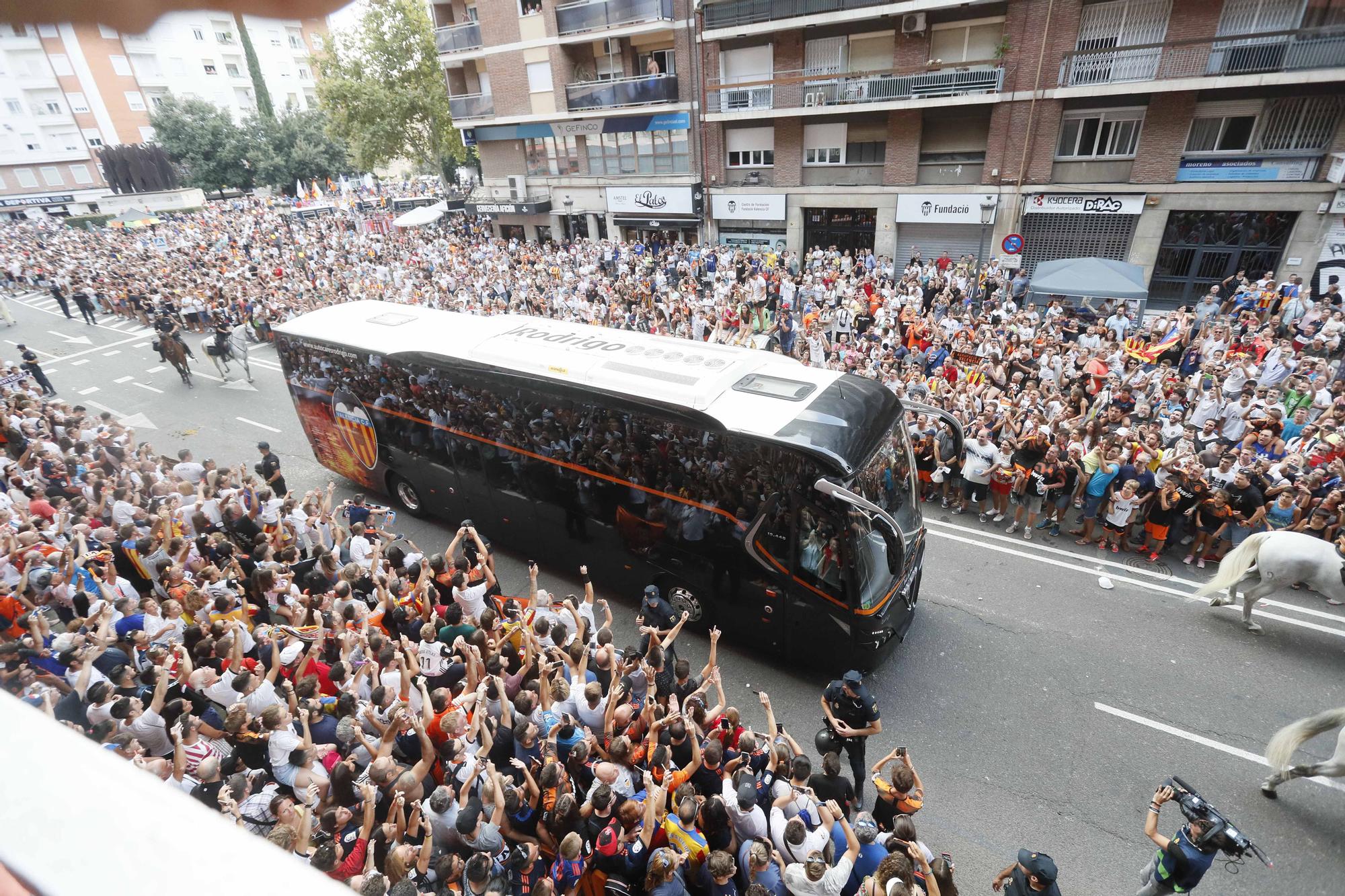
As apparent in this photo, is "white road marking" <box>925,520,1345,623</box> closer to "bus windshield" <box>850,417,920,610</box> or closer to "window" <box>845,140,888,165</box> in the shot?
"bus windshield" <box>850,417,920,610</box>

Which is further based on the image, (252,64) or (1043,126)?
(1043,126)

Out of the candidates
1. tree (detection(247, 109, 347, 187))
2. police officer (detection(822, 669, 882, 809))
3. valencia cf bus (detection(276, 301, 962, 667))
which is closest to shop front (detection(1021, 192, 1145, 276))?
valencia cf bus (detection(276, 301, 962, 667))

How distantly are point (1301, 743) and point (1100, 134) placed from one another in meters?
19.1

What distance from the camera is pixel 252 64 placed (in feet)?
4.84

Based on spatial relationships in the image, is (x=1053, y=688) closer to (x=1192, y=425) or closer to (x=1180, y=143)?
(x=1192, y=425)

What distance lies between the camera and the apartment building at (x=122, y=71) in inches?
48.2

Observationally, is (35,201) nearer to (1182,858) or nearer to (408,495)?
(1182,858)

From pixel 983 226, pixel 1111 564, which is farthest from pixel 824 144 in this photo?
pixel 1111 564

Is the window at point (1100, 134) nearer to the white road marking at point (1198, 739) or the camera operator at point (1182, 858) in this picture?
the white road marking at point (1198, 739)

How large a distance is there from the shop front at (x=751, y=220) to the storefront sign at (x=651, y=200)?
1.04m

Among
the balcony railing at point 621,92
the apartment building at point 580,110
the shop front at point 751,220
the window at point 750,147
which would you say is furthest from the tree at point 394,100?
the shop front at point 751,220

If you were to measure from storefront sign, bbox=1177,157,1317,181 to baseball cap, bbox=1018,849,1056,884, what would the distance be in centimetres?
2031

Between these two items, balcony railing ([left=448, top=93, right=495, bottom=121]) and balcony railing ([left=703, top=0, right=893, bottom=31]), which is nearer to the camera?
balcony railing ([left=703, top=0, right=893, bottom=31])

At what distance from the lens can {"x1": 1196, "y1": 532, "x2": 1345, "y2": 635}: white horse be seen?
6.97 meters
